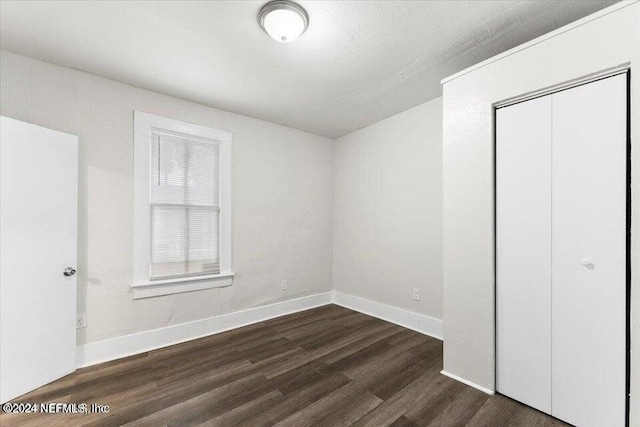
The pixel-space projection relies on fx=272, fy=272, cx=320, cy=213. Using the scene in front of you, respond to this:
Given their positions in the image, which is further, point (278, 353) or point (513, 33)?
point (278, 353)

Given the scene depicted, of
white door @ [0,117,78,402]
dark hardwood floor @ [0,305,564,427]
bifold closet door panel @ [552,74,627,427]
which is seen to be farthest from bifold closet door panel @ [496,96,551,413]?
white door @ [0,117,78,402]

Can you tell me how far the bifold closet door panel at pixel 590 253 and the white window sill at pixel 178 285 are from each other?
3063mm

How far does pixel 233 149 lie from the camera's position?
11.1ft

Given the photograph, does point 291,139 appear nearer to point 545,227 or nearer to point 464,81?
point 464,81

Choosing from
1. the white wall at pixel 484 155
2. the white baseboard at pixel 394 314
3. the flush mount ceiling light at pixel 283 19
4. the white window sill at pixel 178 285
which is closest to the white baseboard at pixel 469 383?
the white wall at pixel 484 155

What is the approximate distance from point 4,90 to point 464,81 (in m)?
3.67

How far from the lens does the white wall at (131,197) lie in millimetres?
2395

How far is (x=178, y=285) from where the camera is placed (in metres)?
2.93

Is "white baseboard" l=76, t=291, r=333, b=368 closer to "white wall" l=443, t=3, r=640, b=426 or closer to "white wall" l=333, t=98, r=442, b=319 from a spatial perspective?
"white wall" l=333, t=98, r=442, b=319

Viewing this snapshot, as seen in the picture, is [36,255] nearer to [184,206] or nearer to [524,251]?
[184,206]

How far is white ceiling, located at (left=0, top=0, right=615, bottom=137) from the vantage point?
1.75 metres

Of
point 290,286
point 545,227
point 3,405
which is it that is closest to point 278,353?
point 290,286

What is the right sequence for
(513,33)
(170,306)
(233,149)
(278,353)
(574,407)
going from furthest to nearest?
(233,149), (170,306), (278,353), (513,33), (574,407)

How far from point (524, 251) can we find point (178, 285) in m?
3.17
